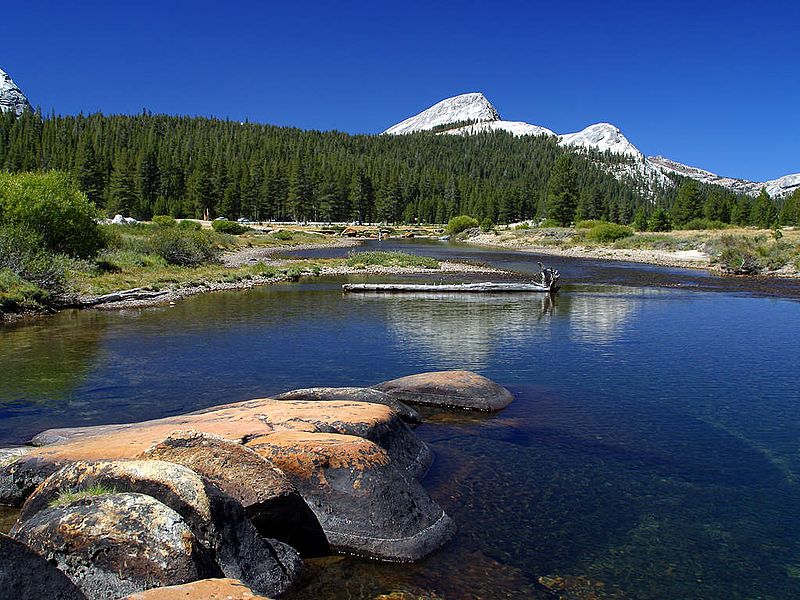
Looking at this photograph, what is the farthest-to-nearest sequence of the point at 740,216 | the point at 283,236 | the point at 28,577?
1. the point at 740,216
2. the point at 283,236
3. the point at 28,577

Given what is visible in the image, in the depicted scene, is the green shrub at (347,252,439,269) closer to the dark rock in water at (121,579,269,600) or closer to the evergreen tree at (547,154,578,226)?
the dark rock in water at (121,579,269,600)

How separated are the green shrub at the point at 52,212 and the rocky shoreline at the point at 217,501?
3092 cm

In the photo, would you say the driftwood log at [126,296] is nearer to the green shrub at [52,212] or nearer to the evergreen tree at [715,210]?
the green shrub at [52,212]

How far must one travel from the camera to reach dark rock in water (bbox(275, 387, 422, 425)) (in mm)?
14609

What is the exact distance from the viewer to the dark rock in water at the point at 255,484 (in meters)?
8.43

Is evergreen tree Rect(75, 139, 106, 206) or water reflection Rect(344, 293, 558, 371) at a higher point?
evergreen tree Rect(75, 139, 106, 206)

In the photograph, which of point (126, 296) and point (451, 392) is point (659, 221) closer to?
point (126, 296)

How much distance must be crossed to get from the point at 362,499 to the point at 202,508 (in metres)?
2.67

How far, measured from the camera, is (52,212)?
130 ft

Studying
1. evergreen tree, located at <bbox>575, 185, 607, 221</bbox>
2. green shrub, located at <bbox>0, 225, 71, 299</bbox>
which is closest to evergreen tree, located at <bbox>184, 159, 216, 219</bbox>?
evergreen tree, located at <bbox>575, 185, 607, 221</bbox>

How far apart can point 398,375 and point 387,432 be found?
7824 millimetres

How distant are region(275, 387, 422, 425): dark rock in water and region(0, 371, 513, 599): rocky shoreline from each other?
1.83 m

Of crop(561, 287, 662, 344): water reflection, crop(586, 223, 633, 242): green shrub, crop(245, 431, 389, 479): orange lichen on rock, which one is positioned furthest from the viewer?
crop(586, 223, 633, 242): green shrub

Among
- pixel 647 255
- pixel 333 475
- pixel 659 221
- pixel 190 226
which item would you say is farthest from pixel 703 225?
pixel 333 475
